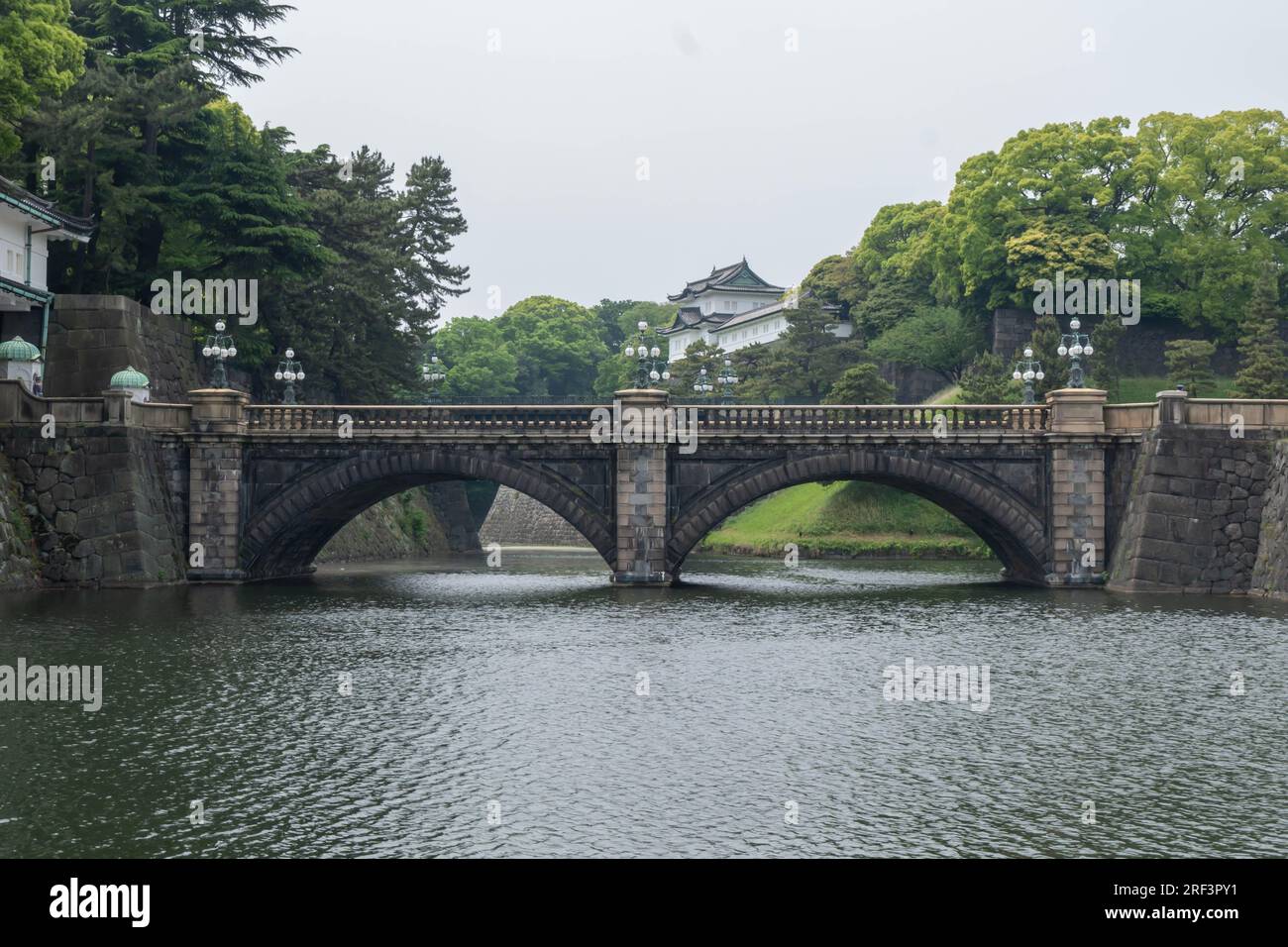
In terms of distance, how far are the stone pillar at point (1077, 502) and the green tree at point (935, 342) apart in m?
45.8

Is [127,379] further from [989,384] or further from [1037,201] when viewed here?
[1037,201]

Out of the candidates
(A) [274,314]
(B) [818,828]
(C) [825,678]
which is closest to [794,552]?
(A) [274,314]

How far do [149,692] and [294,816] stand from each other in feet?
31.6

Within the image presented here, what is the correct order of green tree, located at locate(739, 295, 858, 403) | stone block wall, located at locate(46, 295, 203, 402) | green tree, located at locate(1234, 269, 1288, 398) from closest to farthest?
stone block wall, located at locate(46, 295, 203, 402)
green tree, located at locate(1234, 269, 1288, 398)
green tree, located at locate(739, 295, 858, 403)

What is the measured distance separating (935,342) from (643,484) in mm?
51603

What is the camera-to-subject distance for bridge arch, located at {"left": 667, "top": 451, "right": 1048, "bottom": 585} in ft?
160

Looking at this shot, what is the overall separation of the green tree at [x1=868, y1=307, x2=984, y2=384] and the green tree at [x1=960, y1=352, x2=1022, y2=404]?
33.7 feet

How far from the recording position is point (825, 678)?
1088 inches

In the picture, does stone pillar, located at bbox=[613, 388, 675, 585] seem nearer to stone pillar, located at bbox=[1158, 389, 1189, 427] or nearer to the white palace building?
stone pillar, located at bbox=[1158, 389, 1189, 427]

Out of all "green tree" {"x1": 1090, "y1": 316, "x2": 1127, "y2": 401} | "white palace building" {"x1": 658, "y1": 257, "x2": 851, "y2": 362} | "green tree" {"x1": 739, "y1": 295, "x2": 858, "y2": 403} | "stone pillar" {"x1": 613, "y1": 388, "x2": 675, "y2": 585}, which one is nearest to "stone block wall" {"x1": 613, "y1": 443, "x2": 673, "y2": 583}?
"stone pillar" {"x1": 613, "y1": 388, "x2": 675, "y2": 585}

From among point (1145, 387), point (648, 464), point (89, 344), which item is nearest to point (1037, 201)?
point (1145, 387)

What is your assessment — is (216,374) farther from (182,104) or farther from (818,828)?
(818,828)

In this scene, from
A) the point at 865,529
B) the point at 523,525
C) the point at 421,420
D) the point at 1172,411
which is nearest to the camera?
the point at 1172,411

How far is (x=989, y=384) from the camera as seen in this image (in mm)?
76625
